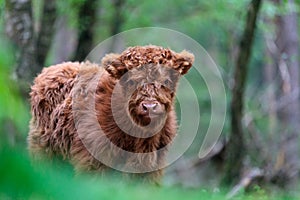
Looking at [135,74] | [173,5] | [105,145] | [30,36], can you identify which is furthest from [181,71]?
[173,5]

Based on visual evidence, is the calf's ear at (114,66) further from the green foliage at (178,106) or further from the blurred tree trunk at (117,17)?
the blurred tree trunk at (117,17)

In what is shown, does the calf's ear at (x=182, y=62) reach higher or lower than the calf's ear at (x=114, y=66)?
higher

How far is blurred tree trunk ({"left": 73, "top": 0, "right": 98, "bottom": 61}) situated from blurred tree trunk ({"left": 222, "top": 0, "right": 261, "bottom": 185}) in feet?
10.6

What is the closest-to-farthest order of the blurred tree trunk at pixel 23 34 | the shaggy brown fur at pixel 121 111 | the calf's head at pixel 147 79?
1. the calf's head at pixel 147 79
2. the shaggy brown fur at pixel 121 111
3. the blurred tree trunk at pixel 23 34

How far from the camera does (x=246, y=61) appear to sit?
11.2 meters

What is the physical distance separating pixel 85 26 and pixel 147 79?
766cm

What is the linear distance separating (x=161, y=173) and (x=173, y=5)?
13.6 meters

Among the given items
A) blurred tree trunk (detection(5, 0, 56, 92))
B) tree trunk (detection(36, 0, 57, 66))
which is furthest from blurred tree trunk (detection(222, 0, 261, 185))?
blurred tree trunk (detection(5, 0, 56, 92))

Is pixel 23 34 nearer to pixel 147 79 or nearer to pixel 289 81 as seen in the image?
pixel 147 79

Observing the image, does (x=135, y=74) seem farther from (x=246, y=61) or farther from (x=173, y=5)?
(x=173, y=5)

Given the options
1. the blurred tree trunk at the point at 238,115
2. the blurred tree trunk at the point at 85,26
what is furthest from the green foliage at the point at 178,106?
the blurred tree trunk at the point at 238,115

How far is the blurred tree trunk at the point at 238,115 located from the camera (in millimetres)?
11203

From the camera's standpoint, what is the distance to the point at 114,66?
607 cm

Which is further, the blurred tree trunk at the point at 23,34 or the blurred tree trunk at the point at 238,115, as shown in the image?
the blurred tree trunk at the point at 238,115
